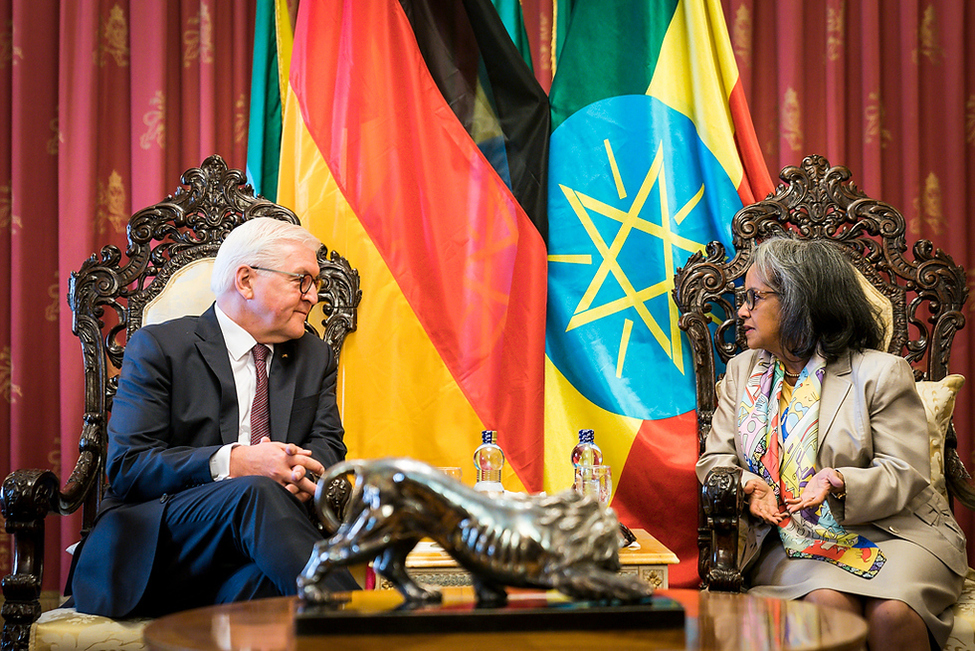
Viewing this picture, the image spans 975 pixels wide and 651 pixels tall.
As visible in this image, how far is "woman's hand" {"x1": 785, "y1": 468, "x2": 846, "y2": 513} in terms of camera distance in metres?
2.10

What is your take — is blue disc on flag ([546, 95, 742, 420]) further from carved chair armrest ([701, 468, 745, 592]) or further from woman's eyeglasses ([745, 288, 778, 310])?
carved chair armrest ([701, 468, 745, 592])

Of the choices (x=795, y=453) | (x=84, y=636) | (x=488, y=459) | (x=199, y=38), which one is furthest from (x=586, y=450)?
(x=199, y=38)

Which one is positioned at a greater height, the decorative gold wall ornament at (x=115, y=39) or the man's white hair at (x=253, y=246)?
the decorative gold wall ornament at (x=115, y=39)

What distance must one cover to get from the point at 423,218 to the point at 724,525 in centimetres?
140

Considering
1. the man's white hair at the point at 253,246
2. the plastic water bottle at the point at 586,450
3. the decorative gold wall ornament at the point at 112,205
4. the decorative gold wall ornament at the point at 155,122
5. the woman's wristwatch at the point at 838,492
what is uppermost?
the decorative gold wall ornament at the point at 155,122

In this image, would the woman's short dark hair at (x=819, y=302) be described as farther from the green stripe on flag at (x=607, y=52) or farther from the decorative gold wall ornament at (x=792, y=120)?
the green stripe on flag at (x=607, y=52)

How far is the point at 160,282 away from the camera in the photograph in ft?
8.71

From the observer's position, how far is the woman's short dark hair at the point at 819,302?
7.91 feet

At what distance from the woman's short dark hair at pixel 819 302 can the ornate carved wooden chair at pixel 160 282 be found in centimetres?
128

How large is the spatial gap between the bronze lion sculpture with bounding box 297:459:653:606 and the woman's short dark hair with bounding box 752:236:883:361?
1.35 meters

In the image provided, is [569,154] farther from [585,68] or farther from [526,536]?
[526,536]

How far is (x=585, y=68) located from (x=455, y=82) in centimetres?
46

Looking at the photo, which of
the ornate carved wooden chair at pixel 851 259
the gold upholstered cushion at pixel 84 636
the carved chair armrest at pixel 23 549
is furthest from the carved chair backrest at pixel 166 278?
the ornate carved wooden chair at pixel 851 259

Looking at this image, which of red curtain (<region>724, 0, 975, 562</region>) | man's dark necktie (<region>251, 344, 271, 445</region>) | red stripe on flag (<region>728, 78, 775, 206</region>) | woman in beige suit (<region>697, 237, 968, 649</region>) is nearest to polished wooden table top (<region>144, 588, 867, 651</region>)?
woman in beige suit (<region>697, 237, 968, 649</region>)
